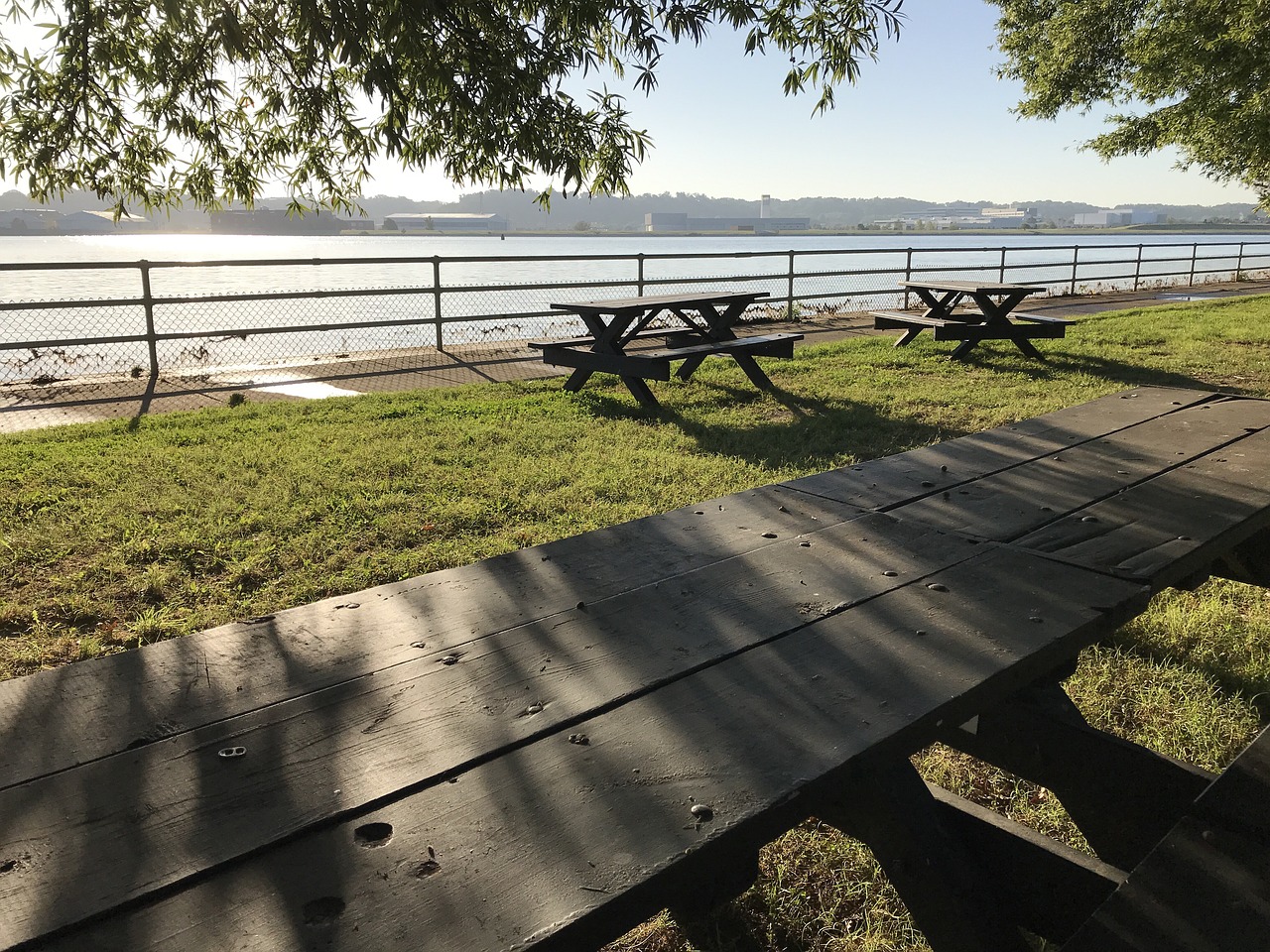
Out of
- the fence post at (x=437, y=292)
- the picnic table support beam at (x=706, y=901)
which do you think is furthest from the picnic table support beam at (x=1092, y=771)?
the fence post at (x=437, y=292)

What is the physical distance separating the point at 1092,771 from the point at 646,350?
23.3ft

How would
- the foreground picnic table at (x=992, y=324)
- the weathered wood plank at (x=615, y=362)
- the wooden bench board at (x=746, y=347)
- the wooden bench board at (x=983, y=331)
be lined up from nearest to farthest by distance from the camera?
1. the weathered wood plank at (x=615, y=362)
2. the wooden bench board at (x=746, y=347)
3. the foreground picnic table at (x=992, y=324)
4. the wooden bench board at (x=983, y=331)

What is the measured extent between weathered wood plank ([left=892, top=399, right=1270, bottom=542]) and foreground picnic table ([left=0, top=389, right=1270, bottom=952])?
0.13ft

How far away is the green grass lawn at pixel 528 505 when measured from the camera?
2604 mm

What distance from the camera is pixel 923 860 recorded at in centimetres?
150

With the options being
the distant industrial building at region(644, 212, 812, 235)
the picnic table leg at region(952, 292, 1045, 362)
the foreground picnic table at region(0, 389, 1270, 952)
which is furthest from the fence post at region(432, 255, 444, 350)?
the distant industrial building at region(644, 212, 812, 235)

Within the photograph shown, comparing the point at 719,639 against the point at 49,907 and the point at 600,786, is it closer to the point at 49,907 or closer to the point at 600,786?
the point at 600,786

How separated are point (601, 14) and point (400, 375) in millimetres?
5364

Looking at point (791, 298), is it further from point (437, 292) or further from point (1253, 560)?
point (1253, 560)

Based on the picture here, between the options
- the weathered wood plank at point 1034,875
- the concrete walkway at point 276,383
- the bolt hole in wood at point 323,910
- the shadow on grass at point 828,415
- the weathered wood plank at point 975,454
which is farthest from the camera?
the concrete walkway at point 276,383

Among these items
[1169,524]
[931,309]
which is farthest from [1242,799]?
[931,309]

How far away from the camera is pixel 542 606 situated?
1.71m

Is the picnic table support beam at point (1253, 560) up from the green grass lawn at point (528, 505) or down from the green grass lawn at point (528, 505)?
up

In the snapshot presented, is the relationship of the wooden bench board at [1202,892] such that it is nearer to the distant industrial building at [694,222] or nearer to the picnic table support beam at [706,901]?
the picnic table support beam at [706,901]
